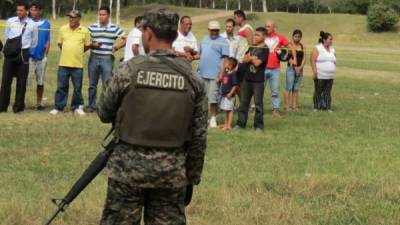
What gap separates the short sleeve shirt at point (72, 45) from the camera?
483 inches

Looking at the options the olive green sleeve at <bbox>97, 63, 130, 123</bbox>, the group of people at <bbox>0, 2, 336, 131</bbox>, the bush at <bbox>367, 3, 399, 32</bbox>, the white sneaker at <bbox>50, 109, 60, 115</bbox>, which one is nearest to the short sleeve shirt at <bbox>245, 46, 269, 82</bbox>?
the group of people at <bbox>0, 2, 336, 131</bbox>

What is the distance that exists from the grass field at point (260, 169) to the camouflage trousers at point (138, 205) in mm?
1500

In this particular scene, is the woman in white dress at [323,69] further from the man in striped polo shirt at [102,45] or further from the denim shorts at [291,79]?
the man in striped polo shirt at [102,45]

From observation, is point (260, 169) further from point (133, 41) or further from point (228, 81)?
point (133, 41)

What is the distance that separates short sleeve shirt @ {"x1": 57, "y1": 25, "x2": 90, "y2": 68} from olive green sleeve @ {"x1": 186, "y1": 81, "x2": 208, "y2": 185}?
8448 millimetres

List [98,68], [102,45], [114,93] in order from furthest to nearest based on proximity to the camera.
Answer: [98,68], [102,45], [114,93]

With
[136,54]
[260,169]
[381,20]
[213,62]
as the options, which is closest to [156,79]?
[260,169]

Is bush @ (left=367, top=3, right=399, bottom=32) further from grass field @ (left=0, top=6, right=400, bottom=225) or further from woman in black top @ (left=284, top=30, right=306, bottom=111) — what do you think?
woman in black top @ (left=284, top=30, right=306, bottom=111)

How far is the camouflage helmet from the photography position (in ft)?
12.9

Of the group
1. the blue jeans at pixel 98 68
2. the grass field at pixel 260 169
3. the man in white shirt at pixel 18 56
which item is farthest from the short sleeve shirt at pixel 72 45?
the grass field at pixel 260 169

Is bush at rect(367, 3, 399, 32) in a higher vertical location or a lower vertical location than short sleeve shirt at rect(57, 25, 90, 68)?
higher

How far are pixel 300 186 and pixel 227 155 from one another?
2.31 metres

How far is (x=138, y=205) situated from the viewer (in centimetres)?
412

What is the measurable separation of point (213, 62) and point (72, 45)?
2654 millimetres
